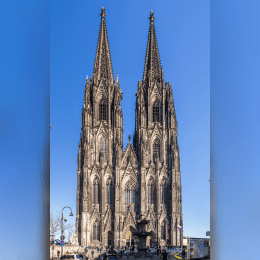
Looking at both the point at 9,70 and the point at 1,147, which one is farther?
the point at 9,70

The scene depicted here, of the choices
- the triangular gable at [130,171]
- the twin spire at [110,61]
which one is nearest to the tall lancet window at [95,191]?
the triangular gable at [130,171]

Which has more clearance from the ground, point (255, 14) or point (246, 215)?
point (255, 14)

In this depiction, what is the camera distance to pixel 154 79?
28.2 meters

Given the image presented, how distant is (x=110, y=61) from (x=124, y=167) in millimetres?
8041

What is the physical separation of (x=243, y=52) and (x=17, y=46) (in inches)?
129

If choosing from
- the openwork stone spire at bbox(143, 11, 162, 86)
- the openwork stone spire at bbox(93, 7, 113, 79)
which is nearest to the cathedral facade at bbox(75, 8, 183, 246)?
the openwork stone spire at bbox(93, 7, 113, 79)

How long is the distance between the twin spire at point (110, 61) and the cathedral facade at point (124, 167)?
74mm

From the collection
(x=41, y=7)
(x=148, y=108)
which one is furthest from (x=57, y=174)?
(x=148, y=108)

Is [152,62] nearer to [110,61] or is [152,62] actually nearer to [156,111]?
[110,61]

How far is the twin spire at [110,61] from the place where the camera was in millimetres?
27875

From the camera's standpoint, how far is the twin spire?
91.5 feet

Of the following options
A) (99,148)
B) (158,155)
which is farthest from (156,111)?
(99,148)

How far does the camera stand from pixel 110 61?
93.0 feet

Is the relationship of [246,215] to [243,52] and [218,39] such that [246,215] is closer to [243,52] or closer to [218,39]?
[243,52]
